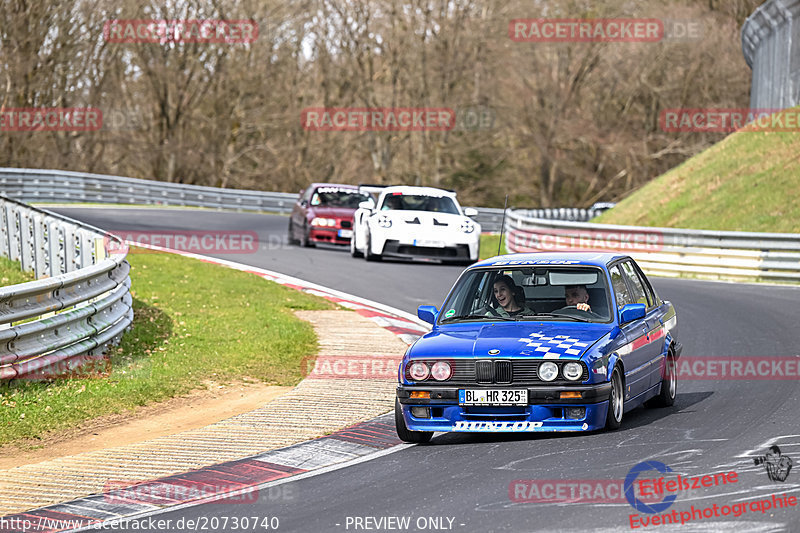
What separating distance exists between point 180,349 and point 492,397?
5562 mm

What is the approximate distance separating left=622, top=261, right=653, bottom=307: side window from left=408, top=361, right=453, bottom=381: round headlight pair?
2259 millimetres

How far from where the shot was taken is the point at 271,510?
6441 mm

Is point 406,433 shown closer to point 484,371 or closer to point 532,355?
point 484,371

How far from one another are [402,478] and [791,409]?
366 centimetres

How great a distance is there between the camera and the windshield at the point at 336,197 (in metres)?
26.7

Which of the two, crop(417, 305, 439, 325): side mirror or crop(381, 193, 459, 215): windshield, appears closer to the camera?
crop(417, 305, 439, 325): side mirror

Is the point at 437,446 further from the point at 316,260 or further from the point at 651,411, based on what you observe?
the point at 316,260

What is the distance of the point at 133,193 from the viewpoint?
A: 41375 mm
